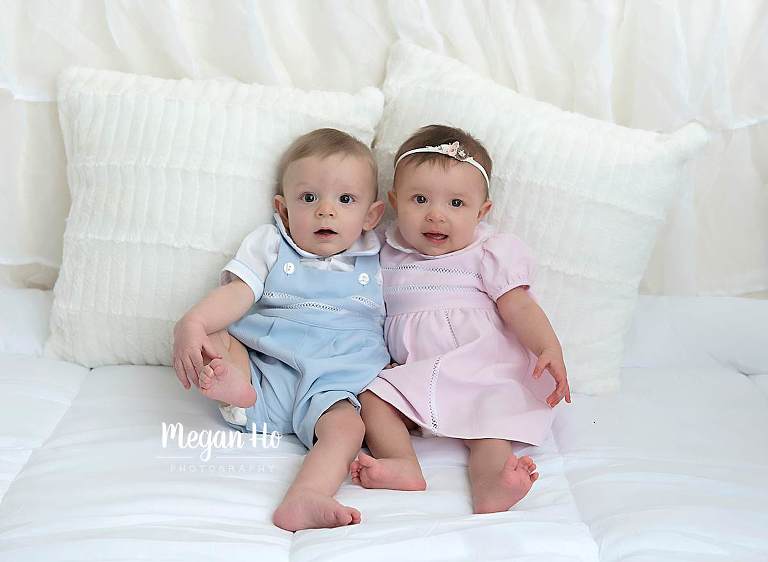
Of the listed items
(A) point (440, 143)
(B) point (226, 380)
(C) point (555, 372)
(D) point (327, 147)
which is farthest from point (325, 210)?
(C) point (555, 372)

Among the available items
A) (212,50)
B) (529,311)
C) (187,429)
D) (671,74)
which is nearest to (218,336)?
(187,429)

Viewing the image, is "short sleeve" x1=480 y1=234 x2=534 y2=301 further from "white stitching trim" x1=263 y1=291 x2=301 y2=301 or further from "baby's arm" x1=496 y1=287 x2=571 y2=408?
"white stitching trim" x1=263 y1=291 x2=301 y2=301

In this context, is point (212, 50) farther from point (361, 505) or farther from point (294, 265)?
point (361, 505)

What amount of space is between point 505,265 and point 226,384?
0.47m

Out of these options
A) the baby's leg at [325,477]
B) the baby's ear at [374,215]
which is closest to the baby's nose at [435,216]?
the baby's ear at [374,215]

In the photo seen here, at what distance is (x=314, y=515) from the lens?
111 centimetres

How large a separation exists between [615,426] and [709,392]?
0.21 meters

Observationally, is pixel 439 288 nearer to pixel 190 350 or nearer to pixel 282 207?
pixel 282 207

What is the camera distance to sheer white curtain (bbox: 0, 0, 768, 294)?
5.35 ft

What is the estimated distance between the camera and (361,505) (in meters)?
1.17

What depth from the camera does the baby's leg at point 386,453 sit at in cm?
121

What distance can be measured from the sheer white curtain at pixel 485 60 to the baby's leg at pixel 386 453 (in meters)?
0.66

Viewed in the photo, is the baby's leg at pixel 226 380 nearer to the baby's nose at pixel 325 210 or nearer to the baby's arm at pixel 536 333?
the baby's nose at pixel 325 210

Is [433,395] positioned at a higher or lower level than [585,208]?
lower
